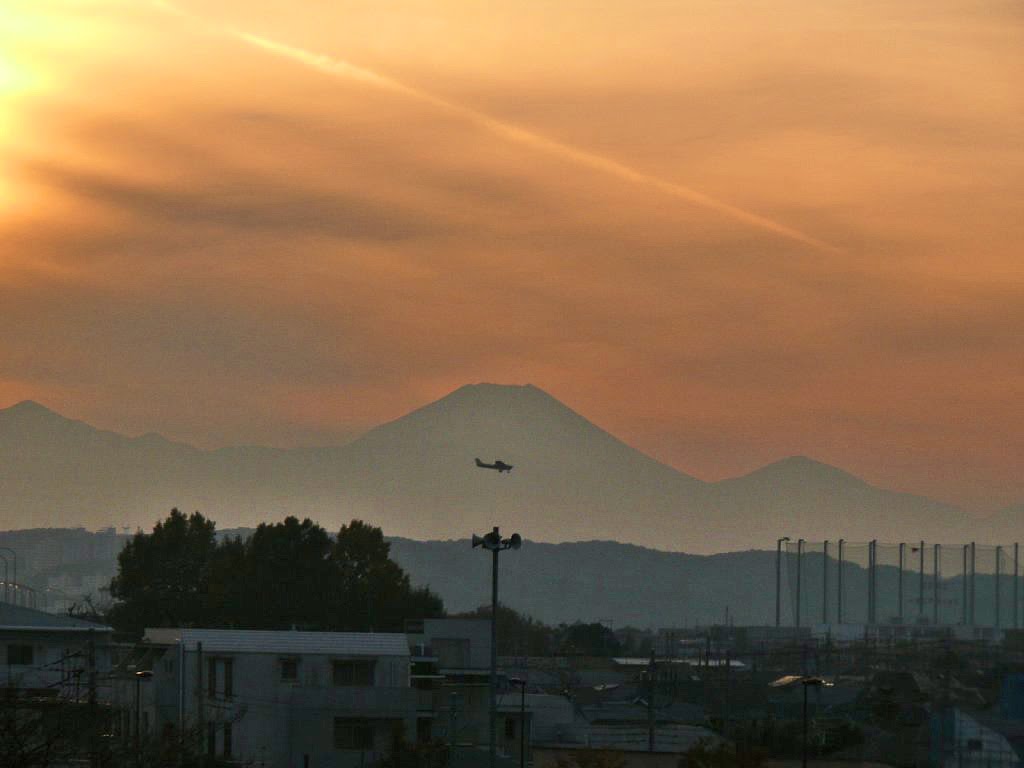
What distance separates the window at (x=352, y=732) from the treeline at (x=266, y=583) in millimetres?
37614

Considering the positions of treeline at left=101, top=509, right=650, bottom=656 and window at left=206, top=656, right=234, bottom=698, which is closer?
window at left=206, top=656, right=234, bottom=698

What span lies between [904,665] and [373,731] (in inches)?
699

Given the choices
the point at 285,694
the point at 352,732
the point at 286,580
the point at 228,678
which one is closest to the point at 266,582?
the point at 286,580

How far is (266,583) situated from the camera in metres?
101

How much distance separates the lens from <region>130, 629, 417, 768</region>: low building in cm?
5716

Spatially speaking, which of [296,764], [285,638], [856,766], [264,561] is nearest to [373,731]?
[296,764]

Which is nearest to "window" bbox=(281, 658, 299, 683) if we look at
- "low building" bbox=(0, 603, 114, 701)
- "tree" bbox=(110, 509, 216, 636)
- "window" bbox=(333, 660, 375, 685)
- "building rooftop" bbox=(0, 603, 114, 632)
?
"window" bbox=(333, 660, 375, 685)

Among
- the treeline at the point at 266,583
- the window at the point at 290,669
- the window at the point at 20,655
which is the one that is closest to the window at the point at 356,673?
the window at the point at 290,669

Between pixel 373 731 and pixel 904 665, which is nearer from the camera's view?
pixel 373 731

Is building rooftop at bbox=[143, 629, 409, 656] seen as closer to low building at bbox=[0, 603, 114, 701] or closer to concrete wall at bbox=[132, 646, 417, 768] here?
concrete wall at bbox=[132, 646, 417, 768]

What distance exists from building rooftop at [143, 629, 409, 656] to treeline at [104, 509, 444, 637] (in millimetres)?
31661

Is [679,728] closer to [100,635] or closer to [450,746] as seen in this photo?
[450,746]

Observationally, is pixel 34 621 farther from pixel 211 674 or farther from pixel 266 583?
pixel 266 583

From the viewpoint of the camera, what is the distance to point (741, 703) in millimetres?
73938
